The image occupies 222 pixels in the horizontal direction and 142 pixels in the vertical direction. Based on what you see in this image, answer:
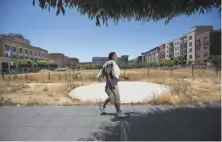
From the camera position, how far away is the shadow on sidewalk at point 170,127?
3234 mm

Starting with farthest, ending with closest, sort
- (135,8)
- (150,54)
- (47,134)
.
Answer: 1. (47,134)
2. (150,54)
3. (135,8)

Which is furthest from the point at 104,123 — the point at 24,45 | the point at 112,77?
the point at 24,45

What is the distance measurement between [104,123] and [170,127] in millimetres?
1279

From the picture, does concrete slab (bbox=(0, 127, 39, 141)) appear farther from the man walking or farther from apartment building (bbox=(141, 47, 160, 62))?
apartment building (bbox=(141, 47, 160, 62))

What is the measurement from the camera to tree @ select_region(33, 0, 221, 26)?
7.61 ft

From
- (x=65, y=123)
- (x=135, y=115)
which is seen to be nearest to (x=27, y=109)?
(x=65, y=123)

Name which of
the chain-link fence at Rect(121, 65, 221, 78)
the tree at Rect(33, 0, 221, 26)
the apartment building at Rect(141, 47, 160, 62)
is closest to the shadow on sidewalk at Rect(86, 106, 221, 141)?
the chain-link fence at Rect(121, 65, 221, 78)

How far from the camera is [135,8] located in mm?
2541

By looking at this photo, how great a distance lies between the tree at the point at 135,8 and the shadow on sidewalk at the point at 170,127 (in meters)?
1.58

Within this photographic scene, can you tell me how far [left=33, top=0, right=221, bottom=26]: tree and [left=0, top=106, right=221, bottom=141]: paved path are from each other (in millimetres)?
1623

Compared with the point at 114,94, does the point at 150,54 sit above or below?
above

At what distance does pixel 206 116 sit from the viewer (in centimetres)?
436

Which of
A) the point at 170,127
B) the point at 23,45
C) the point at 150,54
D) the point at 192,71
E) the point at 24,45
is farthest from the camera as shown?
the point at 192,71

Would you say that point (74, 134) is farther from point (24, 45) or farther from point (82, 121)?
point (24, 45)
